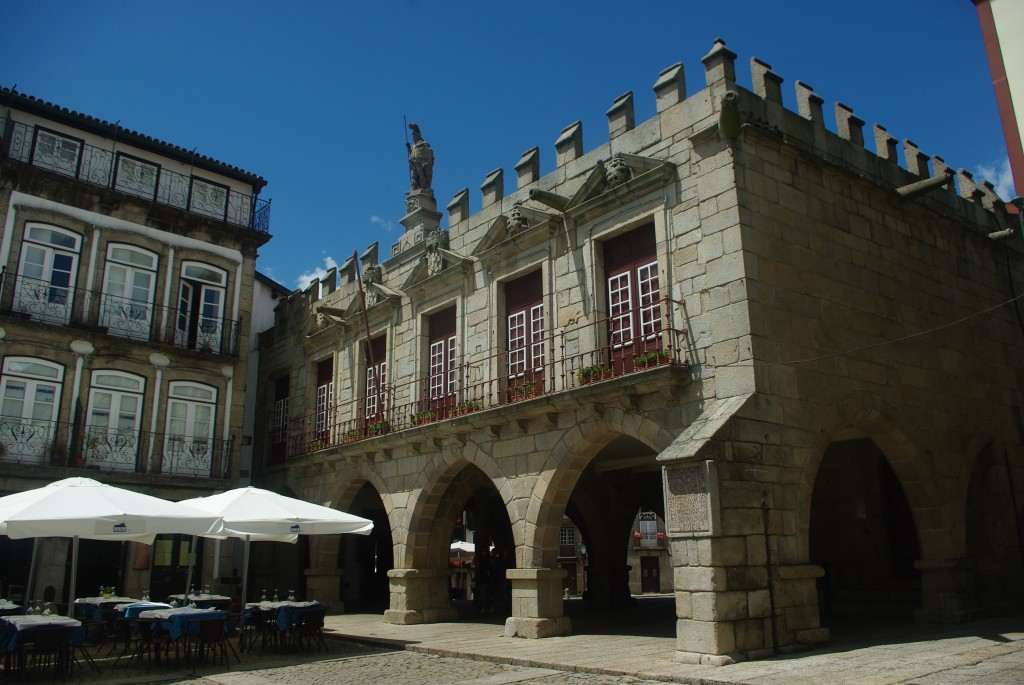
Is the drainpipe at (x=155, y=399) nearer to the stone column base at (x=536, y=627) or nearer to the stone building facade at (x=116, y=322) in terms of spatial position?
the stone building facade at (x=116, y=322)

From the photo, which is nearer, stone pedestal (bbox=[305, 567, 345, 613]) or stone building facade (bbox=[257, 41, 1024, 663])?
stone building facade (bbox=[257, 41, 1024, 663])

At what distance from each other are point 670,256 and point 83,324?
1148 cm

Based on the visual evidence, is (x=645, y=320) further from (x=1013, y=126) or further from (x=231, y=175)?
(x=231, y=175)

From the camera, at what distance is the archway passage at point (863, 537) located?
39.5ft

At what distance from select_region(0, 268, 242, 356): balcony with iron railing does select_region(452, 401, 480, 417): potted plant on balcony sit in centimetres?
723

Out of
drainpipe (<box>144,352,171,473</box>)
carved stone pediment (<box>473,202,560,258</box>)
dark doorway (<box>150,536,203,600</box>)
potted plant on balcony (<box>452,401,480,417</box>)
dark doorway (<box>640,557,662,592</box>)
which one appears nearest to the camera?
carved stone pediment (<box>473,202,560,258</box>)

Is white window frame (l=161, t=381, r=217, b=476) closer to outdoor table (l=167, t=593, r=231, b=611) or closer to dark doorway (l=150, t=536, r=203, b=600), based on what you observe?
dark doorway (l=150, t=536, r=203, b=600)

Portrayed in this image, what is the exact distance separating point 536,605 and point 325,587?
6457 millimetres

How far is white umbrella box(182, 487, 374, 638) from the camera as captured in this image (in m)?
10.1

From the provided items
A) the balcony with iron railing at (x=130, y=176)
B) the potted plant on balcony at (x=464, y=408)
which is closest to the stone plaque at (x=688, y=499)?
the potted plant on balcony at (x=464, y=408)

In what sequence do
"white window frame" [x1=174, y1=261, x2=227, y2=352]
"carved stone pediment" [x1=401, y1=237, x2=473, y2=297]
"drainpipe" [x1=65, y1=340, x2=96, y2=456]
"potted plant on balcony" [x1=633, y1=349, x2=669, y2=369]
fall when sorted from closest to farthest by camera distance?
"potted plant on balcony" [x1=633, y1=349, x2=669, y2=369] < "carved stone pediment" [x1=401, y1=237, x2=473, y2=297] < "drainpipe" [x1=65, y1=340, x2=96, y2=456] < "white window frame" [x1=174, y1=261, x2=227, y2=352]

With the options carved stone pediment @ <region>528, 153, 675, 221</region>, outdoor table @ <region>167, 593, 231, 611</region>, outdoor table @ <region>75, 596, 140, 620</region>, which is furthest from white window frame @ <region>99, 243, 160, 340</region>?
carved stone pediment @ <region>528, 153, 675, 221</region>

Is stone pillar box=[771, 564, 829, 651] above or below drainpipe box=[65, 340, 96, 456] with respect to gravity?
below

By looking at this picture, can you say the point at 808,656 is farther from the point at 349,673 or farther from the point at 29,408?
the point at 29,408
